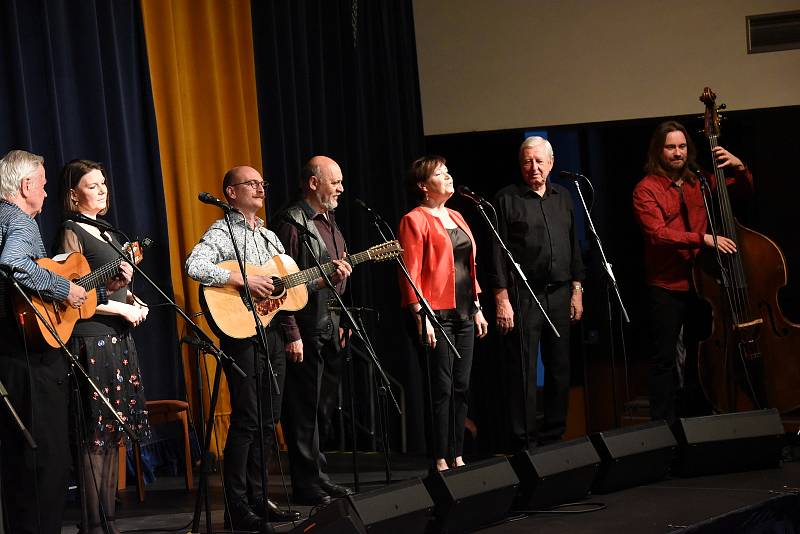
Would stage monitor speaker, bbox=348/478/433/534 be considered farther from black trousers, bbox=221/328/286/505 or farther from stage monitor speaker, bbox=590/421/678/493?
stage monitor speaker, bbox=590/421/678/493

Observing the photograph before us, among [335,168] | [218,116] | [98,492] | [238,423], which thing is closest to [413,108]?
[218,116]

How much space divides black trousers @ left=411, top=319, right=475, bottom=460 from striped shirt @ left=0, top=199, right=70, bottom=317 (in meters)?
1.87

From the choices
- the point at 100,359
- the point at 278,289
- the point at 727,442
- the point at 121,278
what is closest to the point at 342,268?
the point at 278,289

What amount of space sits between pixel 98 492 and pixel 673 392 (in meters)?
3.13

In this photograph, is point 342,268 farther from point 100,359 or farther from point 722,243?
point 722,243

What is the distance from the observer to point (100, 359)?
159 inches

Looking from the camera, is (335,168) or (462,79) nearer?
(335,168)

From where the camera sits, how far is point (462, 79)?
725 centimetres

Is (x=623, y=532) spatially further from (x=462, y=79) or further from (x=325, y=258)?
(x=462, y=79)

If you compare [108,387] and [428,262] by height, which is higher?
[428,262]

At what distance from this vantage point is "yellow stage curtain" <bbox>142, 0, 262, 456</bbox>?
6035mm

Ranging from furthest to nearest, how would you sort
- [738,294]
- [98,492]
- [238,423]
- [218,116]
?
[218,116] → [738,294] → [238,423] → [98,492]

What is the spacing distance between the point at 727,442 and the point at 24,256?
10.3ft

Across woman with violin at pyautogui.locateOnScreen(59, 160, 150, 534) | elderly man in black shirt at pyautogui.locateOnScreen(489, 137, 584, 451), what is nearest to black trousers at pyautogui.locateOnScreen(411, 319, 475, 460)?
elderly man in black shirt at pyautogui.locateOnScreen(489, 137, 584, 451)
